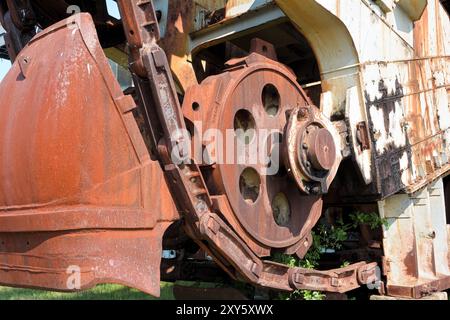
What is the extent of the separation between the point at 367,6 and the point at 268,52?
91 cm

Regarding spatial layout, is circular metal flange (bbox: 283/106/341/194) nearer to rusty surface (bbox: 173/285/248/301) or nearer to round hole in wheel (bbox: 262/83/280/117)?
round hole in wheel (bbox: 262/83/280/117)

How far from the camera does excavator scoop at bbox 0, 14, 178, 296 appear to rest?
1929mm

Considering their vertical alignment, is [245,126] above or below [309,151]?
above

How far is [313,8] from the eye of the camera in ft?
10.2

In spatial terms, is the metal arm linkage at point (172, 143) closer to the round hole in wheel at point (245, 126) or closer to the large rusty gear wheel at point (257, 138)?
the large rusty gear wheel at point (257, 138)

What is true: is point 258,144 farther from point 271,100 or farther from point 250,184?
point 271,100

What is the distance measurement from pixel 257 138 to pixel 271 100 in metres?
0.38

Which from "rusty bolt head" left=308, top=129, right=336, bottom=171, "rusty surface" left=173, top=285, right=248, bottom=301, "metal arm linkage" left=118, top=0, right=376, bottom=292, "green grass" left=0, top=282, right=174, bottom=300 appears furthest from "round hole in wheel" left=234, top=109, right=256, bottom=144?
"green grass" left=0, top=282, right=174, bottom=300

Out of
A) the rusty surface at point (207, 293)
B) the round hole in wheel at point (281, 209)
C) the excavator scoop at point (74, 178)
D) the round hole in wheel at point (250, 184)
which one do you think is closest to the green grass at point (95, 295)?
A: the rusty surface at point (207, 293)

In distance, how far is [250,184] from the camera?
2.77m

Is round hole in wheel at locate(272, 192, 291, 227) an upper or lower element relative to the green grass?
upper

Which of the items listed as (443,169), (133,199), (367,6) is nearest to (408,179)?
(443,169)

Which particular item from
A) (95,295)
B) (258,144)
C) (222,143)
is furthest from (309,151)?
(95,295)

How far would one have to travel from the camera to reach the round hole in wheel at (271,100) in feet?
9.87
